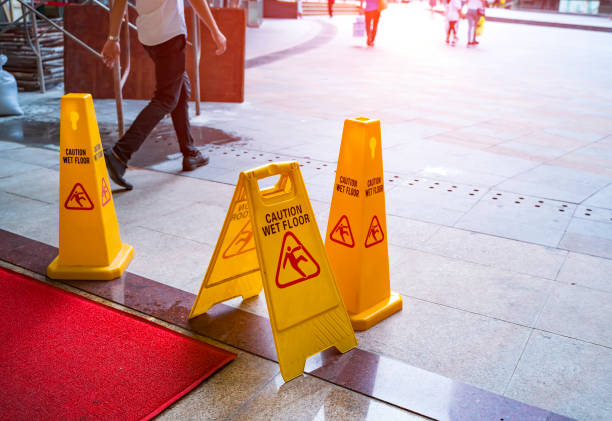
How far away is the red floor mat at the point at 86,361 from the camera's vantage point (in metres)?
2.22

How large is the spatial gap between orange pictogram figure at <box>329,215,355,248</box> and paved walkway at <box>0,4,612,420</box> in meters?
0.43

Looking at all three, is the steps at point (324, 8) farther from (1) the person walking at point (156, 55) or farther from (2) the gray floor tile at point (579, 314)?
(2) the gray floor tile at point (579, 314)

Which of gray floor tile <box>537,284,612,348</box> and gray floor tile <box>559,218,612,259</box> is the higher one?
gray floor tile <box>559,218,612,259</box>

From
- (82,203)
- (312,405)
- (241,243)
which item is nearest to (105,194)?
(82,203)

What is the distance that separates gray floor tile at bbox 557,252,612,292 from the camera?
11.0 feet

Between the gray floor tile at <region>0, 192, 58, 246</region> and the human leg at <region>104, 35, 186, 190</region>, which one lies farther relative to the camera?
the human leg at <region>104, 35, 186, 190</region>

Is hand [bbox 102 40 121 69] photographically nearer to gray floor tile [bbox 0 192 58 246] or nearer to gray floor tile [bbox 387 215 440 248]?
gray floor tile [bbox 0 192 58 246]

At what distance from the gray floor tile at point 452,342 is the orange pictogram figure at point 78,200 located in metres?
1.53

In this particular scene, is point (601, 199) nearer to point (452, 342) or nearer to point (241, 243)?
point (452, 342)

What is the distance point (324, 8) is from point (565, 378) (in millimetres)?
32986

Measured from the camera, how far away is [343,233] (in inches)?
111

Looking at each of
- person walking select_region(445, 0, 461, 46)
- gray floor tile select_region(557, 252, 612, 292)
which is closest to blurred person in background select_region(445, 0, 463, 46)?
person walking select_region(445, 0, 461, 46)

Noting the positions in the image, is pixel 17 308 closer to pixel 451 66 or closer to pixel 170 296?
pixel 170 296

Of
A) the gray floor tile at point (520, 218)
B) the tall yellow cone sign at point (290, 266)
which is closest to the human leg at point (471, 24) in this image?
the gray floor tile at point (520, 218)
